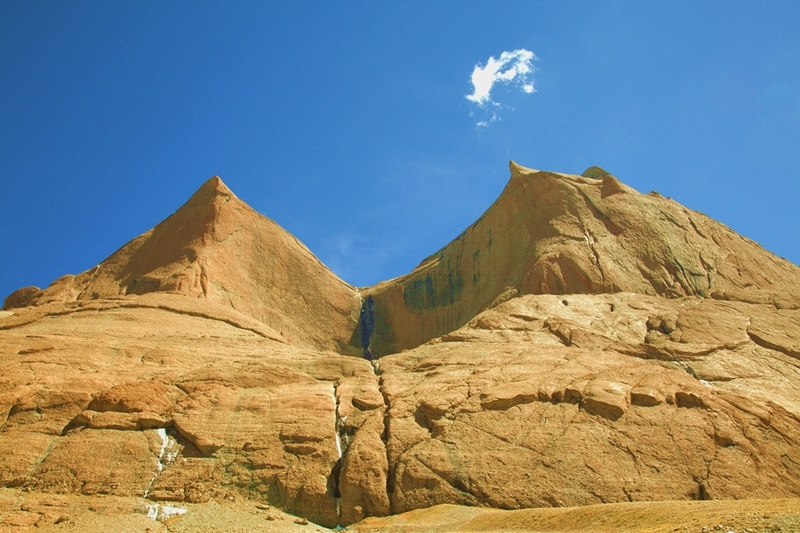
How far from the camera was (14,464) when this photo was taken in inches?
800

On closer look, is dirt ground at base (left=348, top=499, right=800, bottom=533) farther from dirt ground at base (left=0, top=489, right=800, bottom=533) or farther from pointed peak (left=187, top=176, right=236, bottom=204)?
pointed peak (left=187, top=176, right=236, bottom=204)

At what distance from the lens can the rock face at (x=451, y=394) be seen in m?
21.2

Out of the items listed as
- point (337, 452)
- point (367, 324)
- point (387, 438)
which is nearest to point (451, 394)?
point (387, 438)

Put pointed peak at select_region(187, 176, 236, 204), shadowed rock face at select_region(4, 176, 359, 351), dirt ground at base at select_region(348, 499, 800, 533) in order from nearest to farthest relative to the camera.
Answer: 1. dirt ground at base at select_region(348, 499, 800, 533)
2. shadowed rock face at select_region(4, 176, 359, 351)
3. pointed peak at select_region(187, 176, 236, 204)

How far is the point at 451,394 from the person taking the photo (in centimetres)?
2566

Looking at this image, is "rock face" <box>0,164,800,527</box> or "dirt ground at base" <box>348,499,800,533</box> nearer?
"dirt ground at base" <box>348,499,800,533</box>

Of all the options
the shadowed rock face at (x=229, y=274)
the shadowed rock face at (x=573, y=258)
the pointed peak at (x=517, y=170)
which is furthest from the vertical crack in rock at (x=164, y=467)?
the pointed peak at (x=517, y=170)

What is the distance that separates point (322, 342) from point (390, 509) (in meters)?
28.0

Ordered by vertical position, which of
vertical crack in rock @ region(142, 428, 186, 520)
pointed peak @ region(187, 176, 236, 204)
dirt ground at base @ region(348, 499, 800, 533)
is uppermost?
pointed peak @ region(187, 176, 236, 204)

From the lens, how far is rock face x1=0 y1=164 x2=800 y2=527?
21.2m

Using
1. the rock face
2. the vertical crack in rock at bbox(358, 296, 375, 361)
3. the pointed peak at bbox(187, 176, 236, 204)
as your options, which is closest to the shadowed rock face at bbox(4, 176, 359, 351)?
the pointed peak at bbox(187, 176, 236, 204)

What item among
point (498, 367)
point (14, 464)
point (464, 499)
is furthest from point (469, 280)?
point (14, 464)

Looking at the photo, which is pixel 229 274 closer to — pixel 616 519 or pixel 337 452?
pixel 337 452

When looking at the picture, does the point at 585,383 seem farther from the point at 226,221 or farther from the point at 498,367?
the point at 226,221
